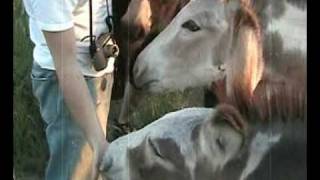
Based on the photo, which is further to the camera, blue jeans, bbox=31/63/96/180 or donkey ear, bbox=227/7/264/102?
blue jeans, bbox=31/63/96/180

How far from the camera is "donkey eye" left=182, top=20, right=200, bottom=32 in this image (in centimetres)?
653

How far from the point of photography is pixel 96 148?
6.65m

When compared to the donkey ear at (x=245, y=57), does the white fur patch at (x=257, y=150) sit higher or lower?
Answer: lower

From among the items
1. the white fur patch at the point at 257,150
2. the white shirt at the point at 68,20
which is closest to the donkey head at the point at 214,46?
the white fur patch at the point at 257,150

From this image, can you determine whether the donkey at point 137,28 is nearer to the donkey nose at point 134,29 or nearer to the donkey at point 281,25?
the donkey nose at point 134,29

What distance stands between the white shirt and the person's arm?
0.03 m

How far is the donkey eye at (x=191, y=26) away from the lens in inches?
257

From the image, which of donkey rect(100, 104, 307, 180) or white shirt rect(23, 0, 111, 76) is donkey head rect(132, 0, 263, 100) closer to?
donkey rect(100, 104, 307, 180)

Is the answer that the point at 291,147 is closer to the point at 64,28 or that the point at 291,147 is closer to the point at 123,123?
the point at 123,123

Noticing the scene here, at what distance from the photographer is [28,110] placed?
6.70m

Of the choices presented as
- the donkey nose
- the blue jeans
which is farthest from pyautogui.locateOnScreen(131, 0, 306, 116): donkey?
the blue jeans

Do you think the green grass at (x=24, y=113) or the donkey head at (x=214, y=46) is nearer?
the donkey head at (x=214, y=46)

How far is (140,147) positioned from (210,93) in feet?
1.79
